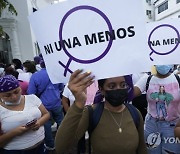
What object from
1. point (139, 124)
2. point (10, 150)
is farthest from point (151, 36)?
point (10, 150)

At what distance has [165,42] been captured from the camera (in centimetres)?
317

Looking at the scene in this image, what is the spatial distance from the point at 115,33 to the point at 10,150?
1881 mm

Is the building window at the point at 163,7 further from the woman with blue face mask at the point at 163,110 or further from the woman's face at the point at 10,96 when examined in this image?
the woman's face at the point at 10,96

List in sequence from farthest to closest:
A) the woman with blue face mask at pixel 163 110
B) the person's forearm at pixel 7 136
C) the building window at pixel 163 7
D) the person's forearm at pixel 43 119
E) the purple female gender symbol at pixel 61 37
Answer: the building window at pixel 163 7 < the woman with blue face mask at pixel 163 110 < the person's forearm at pixel 43 119 < the person's forearm at pixel 7 136 < the purple female gender symbol at pixel 61 37

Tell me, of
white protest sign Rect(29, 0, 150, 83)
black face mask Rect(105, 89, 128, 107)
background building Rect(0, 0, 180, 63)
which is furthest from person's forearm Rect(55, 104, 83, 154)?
background building Rect(0, 0, 180, 63)

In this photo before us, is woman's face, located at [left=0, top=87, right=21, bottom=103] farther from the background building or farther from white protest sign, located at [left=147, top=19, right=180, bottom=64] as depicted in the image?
the background building

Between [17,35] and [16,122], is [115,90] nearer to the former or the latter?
[16,122]

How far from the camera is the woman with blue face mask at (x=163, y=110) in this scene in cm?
312

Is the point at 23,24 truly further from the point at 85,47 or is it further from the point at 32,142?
the point at 85,47

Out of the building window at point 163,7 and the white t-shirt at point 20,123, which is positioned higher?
the building window at point 163,7

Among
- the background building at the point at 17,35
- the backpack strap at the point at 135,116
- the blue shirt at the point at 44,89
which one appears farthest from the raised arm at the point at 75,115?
the background building at the point at 17,35

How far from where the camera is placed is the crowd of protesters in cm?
178

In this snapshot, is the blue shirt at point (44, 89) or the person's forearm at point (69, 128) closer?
the person's forearm at point (69, 128)

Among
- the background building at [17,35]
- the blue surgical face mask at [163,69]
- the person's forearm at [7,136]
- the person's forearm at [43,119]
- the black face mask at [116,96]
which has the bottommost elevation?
the person's forearm at [7,136]
